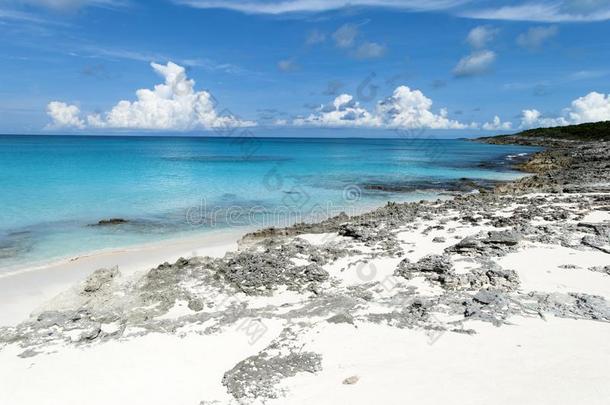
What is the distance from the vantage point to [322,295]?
28.6 feet

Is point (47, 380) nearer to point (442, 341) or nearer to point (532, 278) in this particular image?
point (442, 341)

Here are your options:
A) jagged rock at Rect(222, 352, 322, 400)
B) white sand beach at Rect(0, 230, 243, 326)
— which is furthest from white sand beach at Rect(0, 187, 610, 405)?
white sand beach at Rect(0, 230, 243, 326)

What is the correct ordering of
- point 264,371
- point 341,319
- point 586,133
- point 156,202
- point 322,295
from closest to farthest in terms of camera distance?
point 264,371 < point 341,319 < point 322,295 < point 156,202 < point 586,133

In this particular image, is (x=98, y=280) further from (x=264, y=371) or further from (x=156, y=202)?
(x=156, y=202)

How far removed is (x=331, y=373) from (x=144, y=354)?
10.2 ft

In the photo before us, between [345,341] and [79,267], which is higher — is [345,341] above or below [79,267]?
above

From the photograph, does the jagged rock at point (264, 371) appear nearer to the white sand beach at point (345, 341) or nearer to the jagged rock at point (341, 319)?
the white sand beach at point (345, 341)

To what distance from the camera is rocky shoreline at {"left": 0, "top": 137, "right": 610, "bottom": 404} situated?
22.7 ft

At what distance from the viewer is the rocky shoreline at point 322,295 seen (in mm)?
6922

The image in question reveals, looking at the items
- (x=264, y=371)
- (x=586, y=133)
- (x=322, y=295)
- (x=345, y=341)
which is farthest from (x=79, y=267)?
(x=586, y=133)

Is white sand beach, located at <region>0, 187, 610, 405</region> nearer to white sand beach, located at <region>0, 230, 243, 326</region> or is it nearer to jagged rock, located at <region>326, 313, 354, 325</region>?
jagged rock, located at <region>326, 313, 354, 325</region>

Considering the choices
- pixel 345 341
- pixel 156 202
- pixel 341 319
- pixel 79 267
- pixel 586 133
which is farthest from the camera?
pixel 586 133

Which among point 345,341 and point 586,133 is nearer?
point 345,341

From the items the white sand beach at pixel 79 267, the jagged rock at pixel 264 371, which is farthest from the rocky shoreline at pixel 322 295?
the white sand beach at pixel 79 267
